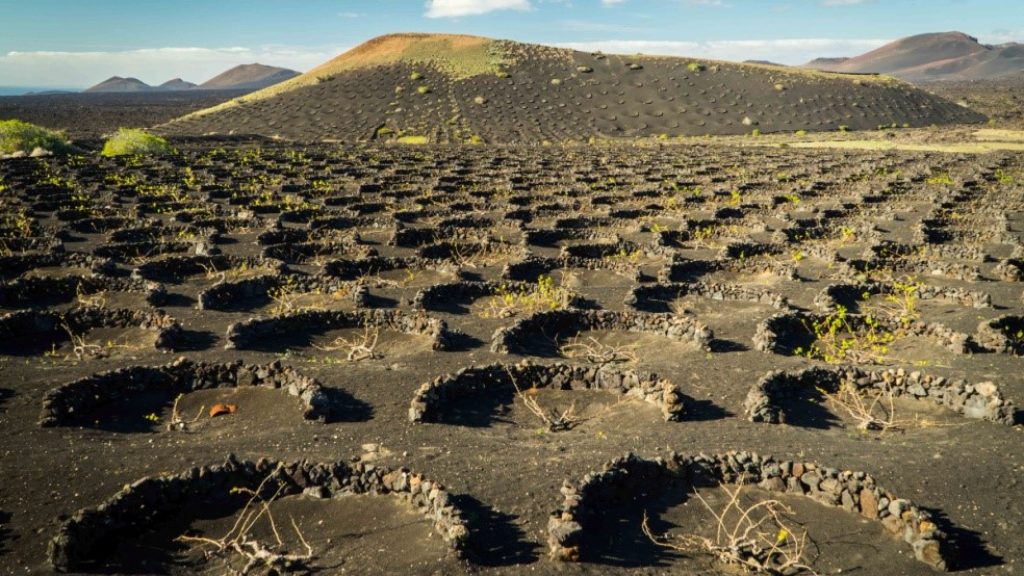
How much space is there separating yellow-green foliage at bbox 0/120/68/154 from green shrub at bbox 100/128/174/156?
10.3 ft

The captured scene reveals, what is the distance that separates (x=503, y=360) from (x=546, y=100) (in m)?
72.0

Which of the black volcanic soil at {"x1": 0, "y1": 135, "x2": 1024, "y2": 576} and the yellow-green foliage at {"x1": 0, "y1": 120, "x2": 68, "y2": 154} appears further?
the yellow-green foliage at {"x1": 0, "y1": 120, "x2": 68, "y2": 154}

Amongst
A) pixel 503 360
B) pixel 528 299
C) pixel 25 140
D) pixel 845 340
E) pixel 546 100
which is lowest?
pixel 503 360

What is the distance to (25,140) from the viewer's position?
153ft

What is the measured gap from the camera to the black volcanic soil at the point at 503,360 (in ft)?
24.0

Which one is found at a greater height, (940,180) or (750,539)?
(940,180)

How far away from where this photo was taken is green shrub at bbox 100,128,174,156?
4755 cm

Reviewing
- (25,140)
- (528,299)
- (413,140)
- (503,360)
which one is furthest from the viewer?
(413,140)

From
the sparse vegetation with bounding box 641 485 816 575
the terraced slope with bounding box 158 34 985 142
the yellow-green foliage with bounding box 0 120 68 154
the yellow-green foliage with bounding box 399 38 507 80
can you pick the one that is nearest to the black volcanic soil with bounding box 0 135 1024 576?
the sparse vegetation with bounding box 641 485 816 575

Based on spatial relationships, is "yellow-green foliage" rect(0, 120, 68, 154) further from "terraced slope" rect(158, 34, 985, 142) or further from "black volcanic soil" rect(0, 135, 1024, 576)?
"terraced slope" rect(158, 34, 985, 142)

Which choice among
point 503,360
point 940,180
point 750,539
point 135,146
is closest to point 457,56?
point 135,146

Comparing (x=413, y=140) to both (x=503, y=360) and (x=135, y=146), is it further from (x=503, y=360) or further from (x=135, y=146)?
(x=503, y=360)

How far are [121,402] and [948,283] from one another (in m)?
17.7

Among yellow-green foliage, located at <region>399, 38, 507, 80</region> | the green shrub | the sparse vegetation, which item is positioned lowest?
the sparse vegetation
